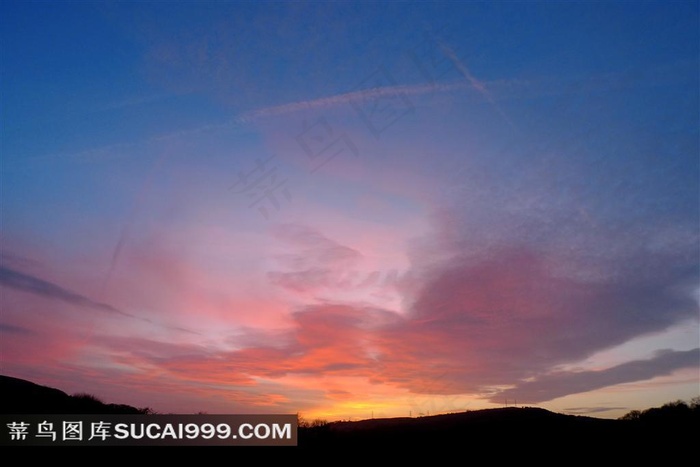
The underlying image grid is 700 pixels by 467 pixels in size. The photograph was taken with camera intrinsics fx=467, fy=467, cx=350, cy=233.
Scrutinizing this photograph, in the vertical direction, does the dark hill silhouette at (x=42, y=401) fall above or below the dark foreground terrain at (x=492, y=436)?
above

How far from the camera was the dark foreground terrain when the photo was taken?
3108 centimetres

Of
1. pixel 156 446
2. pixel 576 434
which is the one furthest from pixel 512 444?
pixel 156 446

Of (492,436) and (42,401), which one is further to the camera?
(492,436)

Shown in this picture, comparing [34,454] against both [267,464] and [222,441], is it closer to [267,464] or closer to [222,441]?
[222,441]

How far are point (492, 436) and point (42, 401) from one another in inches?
1436

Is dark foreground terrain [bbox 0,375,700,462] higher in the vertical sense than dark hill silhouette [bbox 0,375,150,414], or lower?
lower

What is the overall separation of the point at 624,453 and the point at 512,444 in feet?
27.7

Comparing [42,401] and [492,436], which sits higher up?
[42,401]

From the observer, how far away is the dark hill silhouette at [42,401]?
92.5ft

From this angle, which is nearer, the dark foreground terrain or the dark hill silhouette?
the dark hill silhouette

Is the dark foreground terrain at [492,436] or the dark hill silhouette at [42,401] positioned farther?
the dark foreground terrain at [492,436]

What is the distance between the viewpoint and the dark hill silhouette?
28188 millimetres

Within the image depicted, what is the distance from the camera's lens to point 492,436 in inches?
1704

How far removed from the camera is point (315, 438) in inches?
1352
